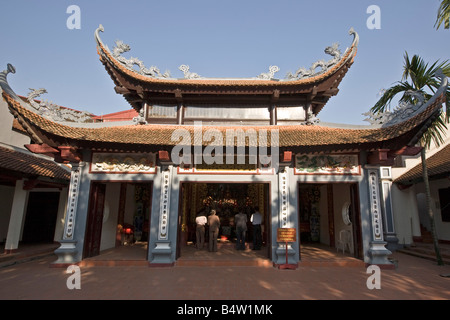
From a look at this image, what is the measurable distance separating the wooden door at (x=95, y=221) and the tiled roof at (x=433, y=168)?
12571 millimetres

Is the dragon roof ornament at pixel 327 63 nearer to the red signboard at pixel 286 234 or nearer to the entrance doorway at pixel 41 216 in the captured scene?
the red signboard at pixel 286 234

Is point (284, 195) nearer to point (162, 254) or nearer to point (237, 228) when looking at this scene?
point (237, 228)

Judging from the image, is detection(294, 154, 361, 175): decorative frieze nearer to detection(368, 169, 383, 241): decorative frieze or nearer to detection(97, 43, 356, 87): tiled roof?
detection(368, 169, 383, 241): decorative frieze

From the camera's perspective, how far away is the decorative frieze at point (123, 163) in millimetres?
7871

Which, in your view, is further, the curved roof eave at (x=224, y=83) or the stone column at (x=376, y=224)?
the curved roof eave at (x=224, y=83)

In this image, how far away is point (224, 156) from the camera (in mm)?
7918

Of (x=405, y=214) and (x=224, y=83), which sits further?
(x=405, y=214)

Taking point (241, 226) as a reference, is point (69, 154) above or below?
above

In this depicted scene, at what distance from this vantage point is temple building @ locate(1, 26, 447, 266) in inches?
286

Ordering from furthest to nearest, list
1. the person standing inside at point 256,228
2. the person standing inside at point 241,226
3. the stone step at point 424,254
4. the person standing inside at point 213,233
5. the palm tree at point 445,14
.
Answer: the person standing inside at point 241,226
the person standing inside at point 256,228
the person standing inside at point 213,233
the stone step at point 424,254
the palm tree at point 445,14

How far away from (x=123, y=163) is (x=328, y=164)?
21.1ft

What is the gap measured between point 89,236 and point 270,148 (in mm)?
6192

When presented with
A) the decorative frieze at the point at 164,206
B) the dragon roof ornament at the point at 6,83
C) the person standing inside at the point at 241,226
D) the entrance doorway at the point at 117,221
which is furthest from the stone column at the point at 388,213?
the dragon roof ornament at the point at 6,83

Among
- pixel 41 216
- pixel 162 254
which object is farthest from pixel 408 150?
pixel 41 216
